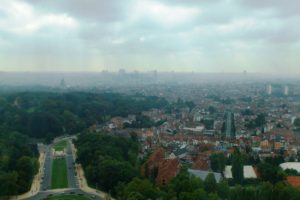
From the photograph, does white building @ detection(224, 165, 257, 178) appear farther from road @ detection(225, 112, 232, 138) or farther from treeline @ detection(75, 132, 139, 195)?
road @ detection(225, 112, 232, 138)

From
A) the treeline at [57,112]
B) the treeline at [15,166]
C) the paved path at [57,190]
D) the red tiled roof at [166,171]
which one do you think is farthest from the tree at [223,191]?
the treeline at [57,112]

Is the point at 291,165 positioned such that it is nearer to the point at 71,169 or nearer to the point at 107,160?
the point at 107,160

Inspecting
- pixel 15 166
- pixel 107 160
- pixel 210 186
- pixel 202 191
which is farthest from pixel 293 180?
pixel 15 166

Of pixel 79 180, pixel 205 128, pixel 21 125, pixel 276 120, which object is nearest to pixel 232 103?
pixel 276 120

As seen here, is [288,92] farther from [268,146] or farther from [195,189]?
[195,189]

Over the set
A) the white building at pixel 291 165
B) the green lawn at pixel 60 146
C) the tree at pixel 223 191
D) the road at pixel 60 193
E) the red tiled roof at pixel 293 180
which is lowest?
the green lawn at pixel 60 146

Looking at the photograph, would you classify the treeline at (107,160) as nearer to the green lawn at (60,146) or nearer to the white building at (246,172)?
the green lawn at (60,146)

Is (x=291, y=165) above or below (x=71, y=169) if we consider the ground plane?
above
